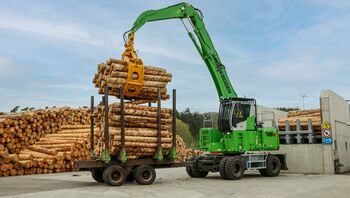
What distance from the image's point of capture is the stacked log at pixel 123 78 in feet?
47.6

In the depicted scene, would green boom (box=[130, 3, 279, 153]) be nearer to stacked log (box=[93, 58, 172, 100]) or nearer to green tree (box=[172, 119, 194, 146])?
stacked log (box=[93, 58, 172, 100])

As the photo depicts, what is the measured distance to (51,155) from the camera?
22.1 m

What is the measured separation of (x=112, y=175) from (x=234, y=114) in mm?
6200

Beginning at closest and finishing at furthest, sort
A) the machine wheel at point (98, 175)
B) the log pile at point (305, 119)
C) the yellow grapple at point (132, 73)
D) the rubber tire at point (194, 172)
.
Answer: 1. the yellow grapple at point (132, 73)
2. the machine wheel at point (98, 175)
3. the rubber tire at point (194, 172)
4. the log pile at point (305, 119)

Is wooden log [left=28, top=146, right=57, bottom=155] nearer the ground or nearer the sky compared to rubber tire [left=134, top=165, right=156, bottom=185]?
nearer the sky

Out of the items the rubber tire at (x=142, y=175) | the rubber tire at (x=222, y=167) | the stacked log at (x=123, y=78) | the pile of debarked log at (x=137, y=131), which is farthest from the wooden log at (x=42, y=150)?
the rubber tire at (x=222, y=167)

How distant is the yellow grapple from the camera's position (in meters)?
14.9

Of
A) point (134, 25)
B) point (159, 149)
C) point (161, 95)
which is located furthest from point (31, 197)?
point (134, 25)

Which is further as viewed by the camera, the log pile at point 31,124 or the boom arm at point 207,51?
the log pile at point 31,124

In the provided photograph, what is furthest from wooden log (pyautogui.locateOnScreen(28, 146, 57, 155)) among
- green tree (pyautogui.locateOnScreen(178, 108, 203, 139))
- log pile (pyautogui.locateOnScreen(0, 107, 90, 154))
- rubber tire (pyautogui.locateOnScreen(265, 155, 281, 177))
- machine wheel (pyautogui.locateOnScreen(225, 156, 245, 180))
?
green tree (pyautogui.locateOnScreen(178, 108, 203, 139))

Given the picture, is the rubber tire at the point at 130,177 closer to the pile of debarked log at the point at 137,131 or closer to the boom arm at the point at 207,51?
the pile of debarked log at the point at 137,131

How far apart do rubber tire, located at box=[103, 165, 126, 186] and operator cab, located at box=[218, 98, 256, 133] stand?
5555 millimetres

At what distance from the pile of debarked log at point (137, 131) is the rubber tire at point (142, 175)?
55cm

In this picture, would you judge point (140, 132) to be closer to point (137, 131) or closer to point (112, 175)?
point (137, 131)
